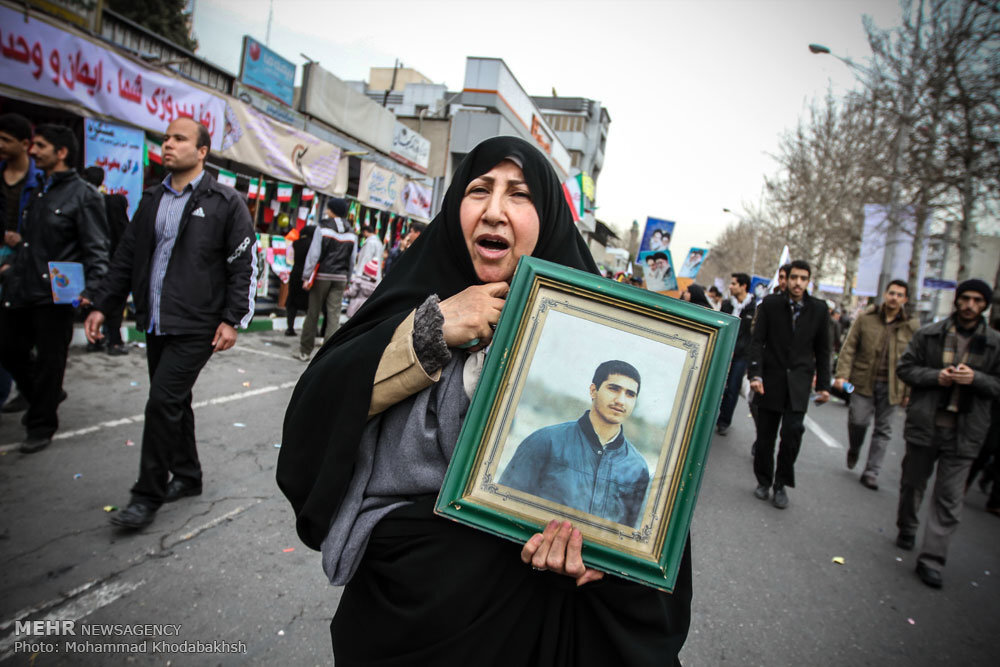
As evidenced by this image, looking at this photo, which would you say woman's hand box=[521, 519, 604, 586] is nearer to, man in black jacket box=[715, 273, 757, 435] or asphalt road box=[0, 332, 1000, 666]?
asphalt road box=[0, 332, 1000, 666]

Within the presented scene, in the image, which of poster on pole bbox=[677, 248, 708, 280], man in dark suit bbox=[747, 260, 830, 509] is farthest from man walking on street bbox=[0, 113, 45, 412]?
poster on pole bbox=[677, 248, 708, 280]

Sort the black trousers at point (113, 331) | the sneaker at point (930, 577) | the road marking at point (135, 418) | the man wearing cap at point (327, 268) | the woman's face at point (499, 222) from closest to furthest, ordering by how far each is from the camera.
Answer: the woman's face at point (499, 222)
the sneaker at point (930, 577)
the road marking at point (135, 418)
the black trousers at point (113, 331)
the man wearing cap at point (327, 268)

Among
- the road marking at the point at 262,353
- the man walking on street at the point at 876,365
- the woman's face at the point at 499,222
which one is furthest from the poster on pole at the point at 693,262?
the woman's face at the point at 499,222

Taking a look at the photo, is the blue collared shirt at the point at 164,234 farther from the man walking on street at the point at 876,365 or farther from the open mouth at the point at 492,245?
the man walking on street at the point at 876,365

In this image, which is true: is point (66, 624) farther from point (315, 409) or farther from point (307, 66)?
point (307, 66)

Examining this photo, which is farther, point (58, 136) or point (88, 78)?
point (88, 78)

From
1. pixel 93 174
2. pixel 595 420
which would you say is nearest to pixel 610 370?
pixel 595 420

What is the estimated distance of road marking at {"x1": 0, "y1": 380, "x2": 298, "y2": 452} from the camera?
426 cm

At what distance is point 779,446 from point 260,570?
4.59 m

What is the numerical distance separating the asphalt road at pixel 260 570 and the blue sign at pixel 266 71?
736cm

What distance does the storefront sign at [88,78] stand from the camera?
6137 mm

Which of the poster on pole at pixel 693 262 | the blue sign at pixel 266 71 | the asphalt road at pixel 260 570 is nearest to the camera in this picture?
the asphalt road at pixel 260 570

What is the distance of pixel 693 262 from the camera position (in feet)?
32.5

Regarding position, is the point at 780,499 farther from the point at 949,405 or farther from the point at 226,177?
the point at 226,177
